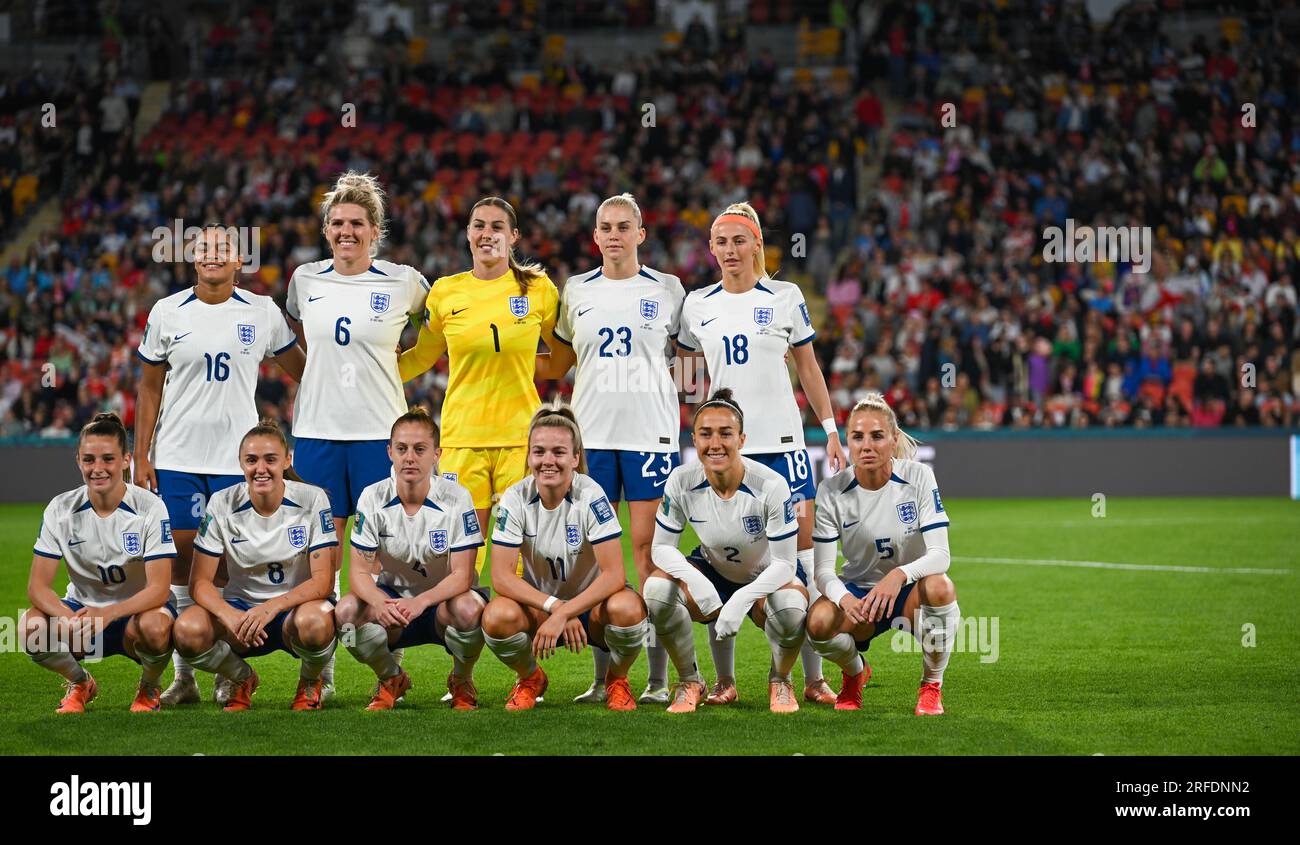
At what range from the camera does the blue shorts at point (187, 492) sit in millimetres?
6715

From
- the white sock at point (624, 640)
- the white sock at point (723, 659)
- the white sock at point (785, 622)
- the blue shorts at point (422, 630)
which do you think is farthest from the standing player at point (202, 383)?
the white sock at point (785, 622)

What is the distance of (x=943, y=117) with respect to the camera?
23594 millimetres

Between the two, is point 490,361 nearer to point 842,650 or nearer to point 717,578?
point 717,578

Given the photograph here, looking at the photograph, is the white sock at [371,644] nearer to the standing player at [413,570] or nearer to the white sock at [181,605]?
the standing player at [413,570]

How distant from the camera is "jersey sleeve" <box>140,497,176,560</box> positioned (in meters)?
6.22

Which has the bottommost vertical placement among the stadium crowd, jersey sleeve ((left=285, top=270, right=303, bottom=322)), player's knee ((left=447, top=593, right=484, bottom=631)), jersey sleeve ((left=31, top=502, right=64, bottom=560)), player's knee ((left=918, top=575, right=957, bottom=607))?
player's knee ((left=447, top=593, right=484, bottom=631))

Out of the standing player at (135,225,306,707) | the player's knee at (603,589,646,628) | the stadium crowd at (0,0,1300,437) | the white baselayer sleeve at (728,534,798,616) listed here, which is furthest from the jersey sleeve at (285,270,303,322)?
the stadium crowd at (0,0,1300,437)

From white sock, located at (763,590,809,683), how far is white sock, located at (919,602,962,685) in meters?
0.50

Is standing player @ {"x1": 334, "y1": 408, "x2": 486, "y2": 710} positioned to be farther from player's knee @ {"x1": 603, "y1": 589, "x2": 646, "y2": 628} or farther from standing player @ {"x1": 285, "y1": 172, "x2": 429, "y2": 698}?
player's knee @ {"x1": 603, "y1": 589, "x2": 646, "y2": 628}

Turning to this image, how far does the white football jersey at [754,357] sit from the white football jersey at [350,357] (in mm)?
1430

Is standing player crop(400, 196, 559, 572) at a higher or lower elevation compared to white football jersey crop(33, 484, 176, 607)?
higher

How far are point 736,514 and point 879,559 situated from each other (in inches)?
27.6

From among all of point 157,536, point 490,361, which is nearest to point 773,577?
point 490,361
